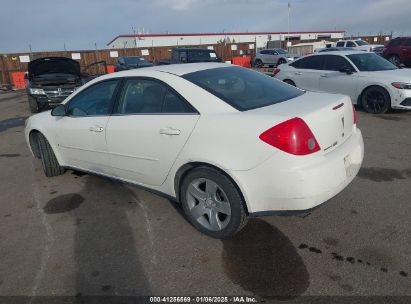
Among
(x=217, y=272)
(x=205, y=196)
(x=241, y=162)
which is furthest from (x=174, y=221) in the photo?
(x=241, y=162)

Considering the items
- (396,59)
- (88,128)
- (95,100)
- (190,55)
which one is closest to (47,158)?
(88,128)

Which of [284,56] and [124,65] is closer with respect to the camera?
[124,65]

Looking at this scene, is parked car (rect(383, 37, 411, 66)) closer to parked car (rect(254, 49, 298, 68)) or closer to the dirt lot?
parked car (rect(254, 49, 298, 68))

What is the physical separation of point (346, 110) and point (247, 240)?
155cm

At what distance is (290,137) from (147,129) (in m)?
1.44

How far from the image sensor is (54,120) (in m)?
4.76

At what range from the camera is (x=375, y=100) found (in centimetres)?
849

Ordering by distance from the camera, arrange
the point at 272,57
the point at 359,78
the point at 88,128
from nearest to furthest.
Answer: the point at 88,128, the point at 359,78, the point at 272,57

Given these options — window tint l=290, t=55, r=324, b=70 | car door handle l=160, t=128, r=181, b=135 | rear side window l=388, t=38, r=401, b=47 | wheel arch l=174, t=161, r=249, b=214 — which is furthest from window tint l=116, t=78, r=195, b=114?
rear side window l=388, t=38, r=401, b=47

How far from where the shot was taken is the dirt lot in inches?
107

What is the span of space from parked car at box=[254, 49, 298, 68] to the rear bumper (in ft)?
88.2

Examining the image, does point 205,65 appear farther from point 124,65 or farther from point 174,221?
point 124,65

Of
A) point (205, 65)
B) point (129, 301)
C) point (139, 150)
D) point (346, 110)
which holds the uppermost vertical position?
point (205, 65)

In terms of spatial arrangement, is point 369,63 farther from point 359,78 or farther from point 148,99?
point 148,99
